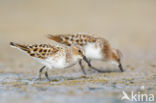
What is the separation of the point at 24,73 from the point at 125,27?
8.92 meters

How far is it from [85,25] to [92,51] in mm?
8269

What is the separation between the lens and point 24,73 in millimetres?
10930

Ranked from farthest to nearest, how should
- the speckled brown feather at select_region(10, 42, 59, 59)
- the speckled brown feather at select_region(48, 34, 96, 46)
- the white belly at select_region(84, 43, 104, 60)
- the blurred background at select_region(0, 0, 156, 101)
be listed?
1. the blurred background at select_region(0, 0, 156, 101)
2. the white belly at select_region(84, 43, 104, 60)
3. the speckled brown feather at select_region(48, 34, 96, 46)
4. the speckled brown feather at select_region(10, 42, 59, 59)

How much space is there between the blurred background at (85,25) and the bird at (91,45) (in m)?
0.62

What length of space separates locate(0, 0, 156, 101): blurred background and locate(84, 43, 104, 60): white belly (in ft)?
3.08

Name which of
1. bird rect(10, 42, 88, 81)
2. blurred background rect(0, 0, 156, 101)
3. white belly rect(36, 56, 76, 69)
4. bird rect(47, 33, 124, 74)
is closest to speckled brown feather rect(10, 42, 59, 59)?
bird rect(10, 42, 88, 81)

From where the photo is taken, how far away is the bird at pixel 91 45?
10961 millimetres

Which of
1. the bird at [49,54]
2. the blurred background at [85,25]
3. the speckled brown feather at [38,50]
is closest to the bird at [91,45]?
the blurred background at [85,25]

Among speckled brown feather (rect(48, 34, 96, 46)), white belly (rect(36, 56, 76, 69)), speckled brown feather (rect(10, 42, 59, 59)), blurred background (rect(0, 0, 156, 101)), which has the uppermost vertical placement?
blurred background (rect(0, 0, 156, 101))

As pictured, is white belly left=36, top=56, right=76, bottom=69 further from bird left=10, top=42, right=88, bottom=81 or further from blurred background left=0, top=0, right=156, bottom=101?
blurred background left=0, top=0, right=156, bottom=101

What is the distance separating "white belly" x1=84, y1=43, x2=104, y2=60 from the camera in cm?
1104

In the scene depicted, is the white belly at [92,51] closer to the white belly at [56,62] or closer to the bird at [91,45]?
the bird at [91,45]

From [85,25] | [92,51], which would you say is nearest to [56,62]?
[92,51]

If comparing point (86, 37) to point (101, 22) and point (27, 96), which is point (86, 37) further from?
point (101, 22)
